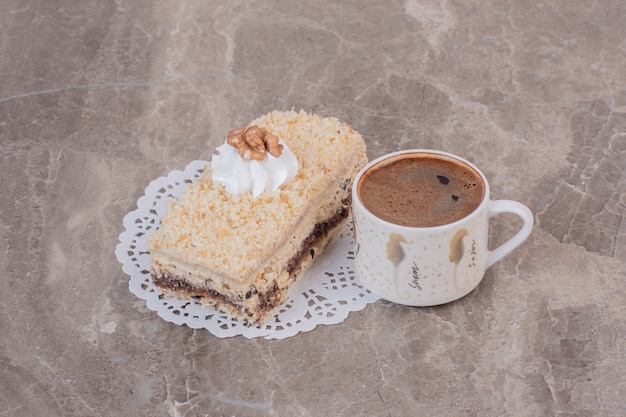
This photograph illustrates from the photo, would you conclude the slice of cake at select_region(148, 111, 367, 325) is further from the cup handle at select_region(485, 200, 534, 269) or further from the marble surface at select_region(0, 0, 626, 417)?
the cup handle at select_region(485, 200, 534, 269)

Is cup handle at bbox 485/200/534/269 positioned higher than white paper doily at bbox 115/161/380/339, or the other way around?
cup handle at bbox 485/200/534/269

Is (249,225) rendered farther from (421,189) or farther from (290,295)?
(421,189)

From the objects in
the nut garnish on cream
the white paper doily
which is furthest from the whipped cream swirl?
the white paper doily

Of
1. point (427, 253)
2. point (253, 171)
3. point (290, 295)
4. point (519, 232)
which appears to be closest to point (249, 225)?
point (253, 171)

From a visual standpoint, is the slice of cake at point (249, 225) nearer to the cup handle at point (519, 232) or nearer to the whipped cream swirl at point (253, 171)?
the whipped cream swirl at point (253, 171)

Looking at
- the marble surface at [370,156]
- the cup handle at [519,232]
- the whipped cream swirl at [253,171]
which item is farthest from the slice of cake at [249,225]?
the cup handle at [519,232]

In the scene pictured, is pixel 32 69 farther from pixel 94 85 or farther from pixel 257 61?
pixel 257 61
